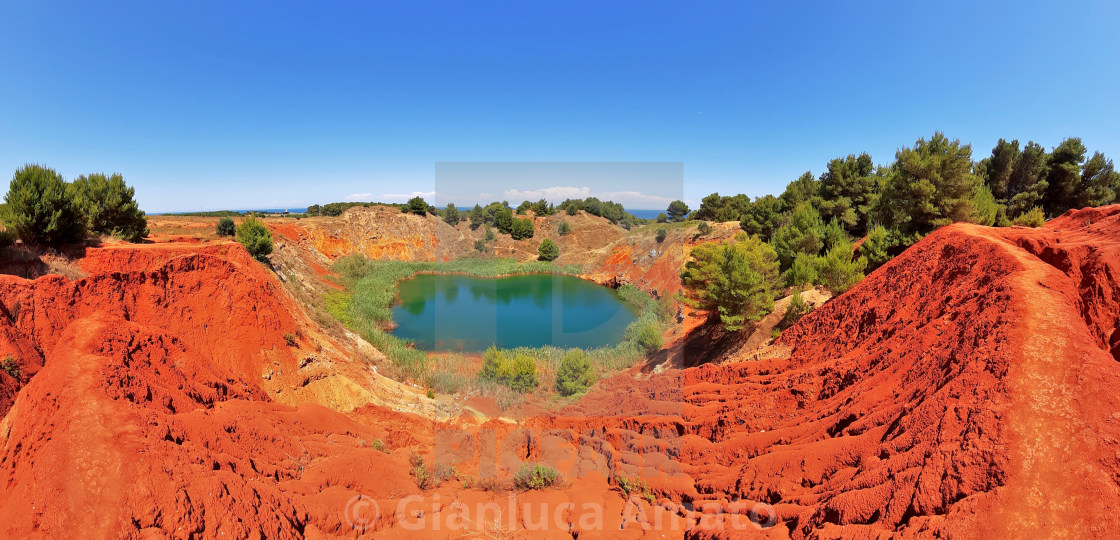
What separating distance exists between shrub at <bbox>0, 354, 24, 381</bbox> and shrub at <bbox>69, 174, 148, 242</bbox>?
11.7 metres

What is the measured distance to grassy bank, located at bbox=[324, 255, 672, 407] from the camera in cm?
1338

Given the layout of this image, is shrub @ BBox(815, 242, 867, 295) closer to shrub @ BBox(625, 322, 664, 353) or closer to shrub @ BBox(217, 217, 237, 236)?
shrub @ BBox(625, 322, 664, 353)

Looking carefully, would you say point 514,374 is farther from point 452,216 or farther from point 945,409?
point 452,216

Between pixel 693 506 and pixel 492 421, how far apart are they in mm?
5144

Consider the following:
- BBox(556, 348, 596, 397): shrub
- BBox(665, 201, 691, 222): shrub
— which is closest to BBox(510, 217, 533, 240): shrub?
BBox(665, 201, 691, 222): shrub

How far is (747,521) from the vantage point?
482cm

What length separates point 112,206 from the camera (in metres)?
14.2

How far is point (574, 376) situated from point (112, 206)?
18.0 meters

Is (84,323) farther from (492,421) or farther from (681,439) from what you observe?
(681,439)

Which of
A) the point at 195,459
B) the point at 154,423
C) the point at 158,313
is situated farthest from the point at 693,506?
the point at 158,313

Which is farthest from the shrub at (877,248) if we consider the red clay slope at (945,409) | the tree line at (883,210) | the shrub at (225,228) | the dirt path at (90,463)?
the shrub at (225,228)

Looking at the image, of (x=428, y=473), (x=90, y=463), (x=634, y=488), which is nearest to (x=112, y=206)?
(x=90, y=463)

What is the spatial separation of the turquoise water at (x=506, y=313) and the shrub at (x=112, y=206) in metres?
11.2

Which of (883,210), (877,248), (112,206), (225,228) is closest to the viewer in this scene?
(112,206)
